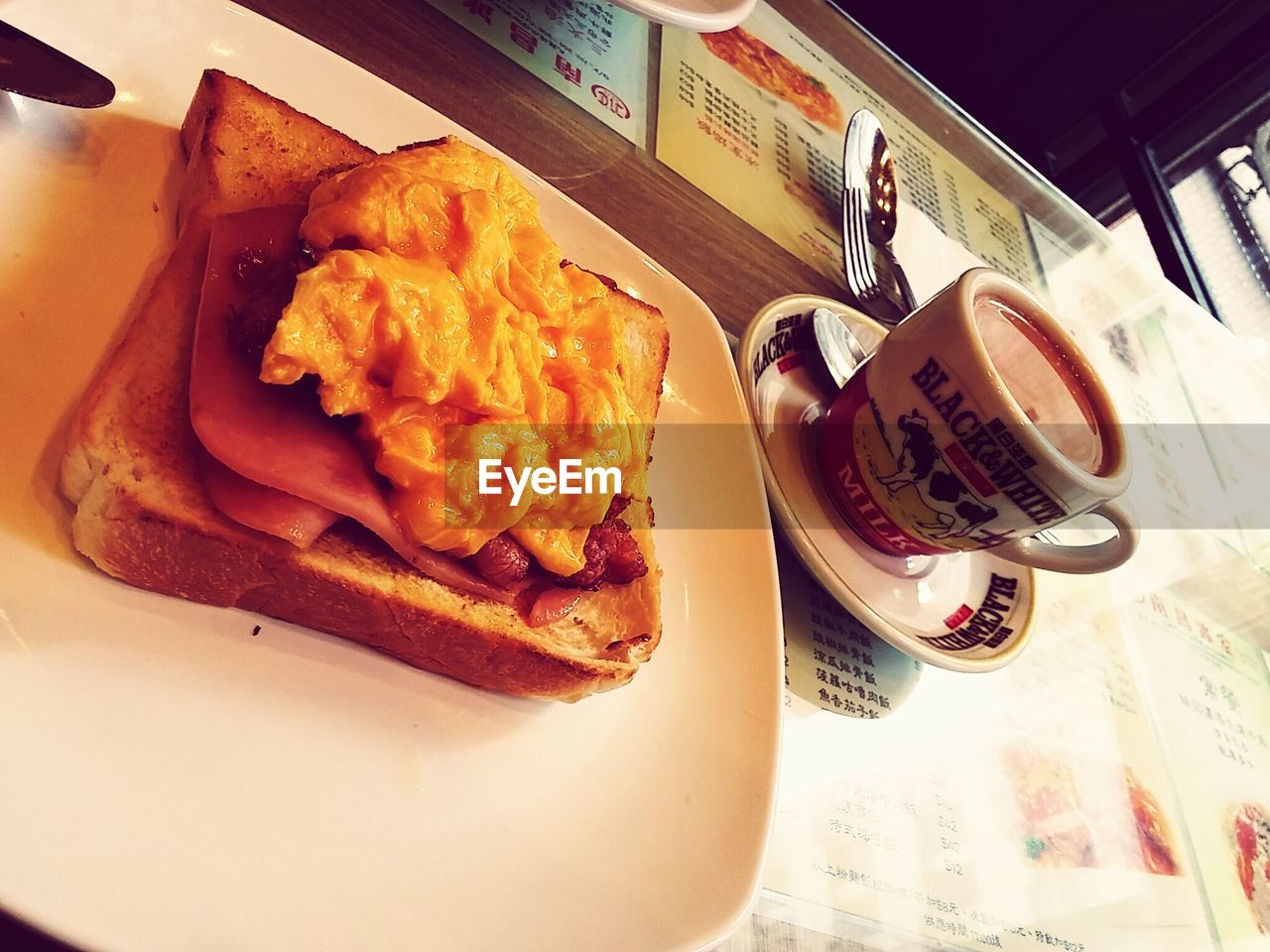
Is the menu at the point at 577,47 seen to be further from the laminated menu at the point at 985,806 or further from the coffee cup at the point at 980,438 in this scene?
the laminated menu at the point at 985,806

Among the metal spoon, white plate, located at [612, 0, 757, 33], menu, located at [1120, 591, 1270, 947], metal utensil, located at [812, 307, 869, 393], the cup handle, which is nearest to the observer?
the cup handle

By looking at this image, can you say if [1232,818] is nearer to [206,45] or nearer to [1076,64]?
[206,45]

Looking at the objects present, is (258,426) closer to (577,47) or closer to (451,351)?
(451,351)

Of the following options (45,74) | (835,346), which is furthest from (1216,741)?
(45,74)

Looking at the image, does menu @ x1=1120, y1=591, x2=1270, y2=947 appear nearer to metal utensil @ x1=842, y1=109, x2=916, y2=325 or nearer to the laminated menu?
the laminated menu

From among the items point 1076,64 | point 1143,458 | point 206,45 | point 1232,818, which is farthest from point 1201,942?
point 1076,64

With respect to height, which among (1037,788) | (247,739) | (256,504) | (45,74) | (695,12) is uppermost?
(695,12)

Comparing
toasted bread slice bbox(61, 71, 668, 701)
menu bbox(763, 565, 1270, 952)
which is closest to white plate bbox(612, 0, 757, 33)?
toasted bread slice bbox(61, 71, 668, 701)
